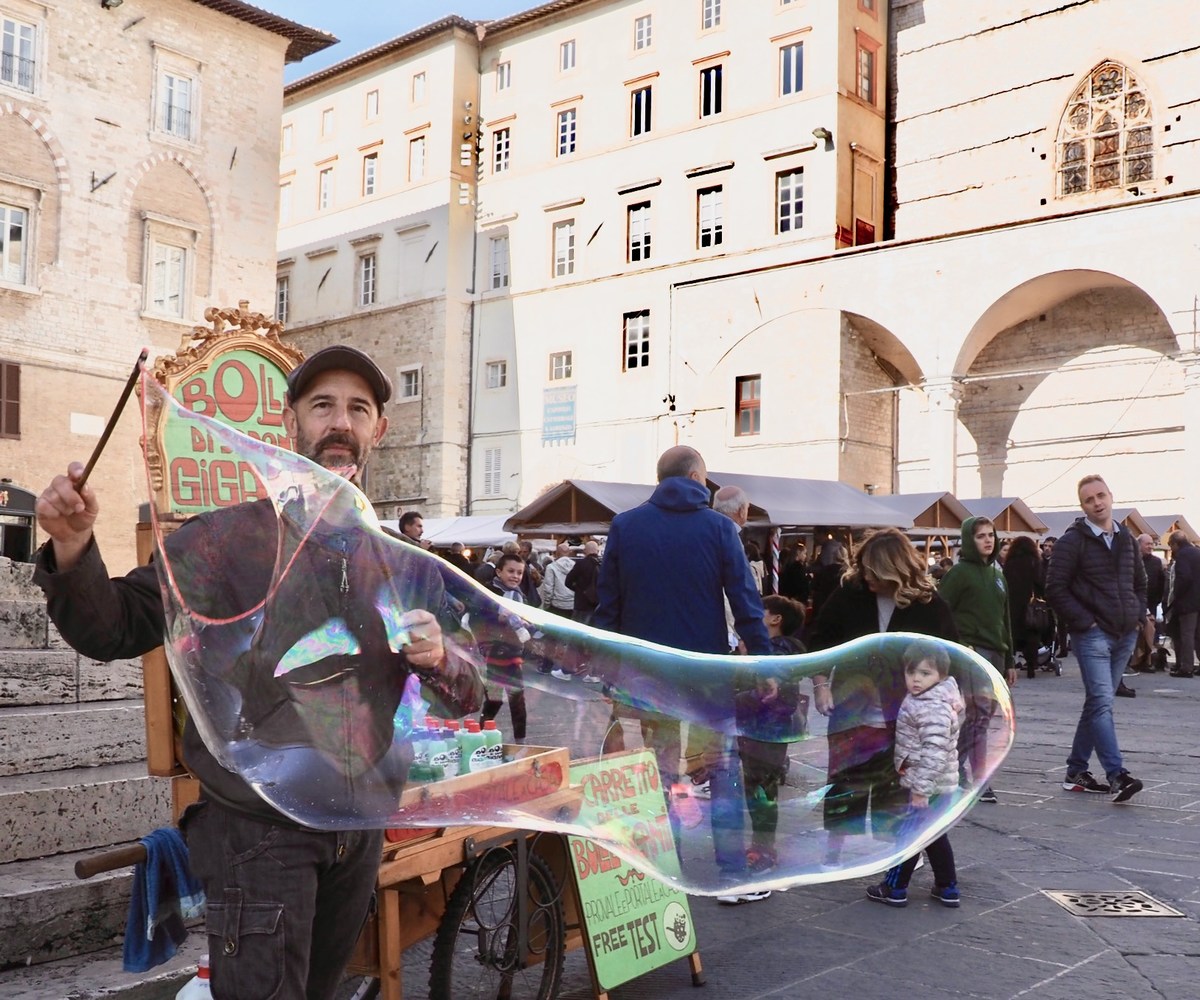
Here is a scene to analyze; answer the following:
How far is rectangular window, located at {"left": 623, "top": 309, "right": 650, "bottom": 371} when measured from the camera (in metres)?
30.0

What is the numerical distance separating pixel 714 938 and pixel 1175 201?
69.0ft

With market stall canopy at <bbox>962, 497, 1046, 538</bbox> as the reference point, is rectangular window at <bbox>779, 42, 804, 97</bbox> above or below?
above

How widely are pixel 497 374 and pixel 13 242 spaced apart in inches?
601

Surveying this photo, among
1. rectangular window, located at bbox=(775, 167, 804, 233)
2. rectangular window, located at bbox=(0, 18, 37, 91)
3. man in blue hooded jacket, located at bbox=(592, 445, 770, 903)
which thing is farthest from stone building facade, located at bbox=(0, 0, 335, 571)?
man in blue hooded jacket, located at bbox=(592, 445, 770, 903)

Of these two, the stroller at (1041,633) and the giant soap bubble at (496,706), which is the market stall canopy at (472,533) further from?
the giant soap bubble at (496,706)

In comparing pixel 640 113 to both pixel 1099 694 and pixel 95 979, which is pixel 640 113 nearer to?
pixel 1099 694

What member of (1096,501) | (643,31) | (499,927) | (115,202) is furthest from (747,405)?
(499,927)

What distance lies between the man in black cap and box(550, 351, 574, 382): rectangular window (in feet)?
98.2

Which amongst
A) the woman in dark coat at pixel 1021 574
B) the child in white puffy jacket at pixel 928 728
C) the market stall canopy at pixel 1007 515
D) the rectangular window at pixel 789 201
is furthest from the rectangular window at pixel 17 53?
the child in white puffy jacket at pixel 928 728

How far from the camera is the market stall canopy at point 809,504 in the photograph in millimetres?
14070

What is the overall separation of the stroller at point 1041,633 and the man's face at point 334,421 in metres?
12.8

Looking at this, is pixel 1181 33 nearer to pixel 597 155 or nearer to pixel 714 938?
pixel 597 155

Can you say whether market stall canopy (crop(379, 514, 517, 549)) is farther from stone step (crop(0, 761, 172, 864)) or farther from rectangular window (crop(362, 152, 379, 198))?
rectangular window (crop(362, 152, 379, 198))

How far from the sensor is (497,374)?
33.8 metres
